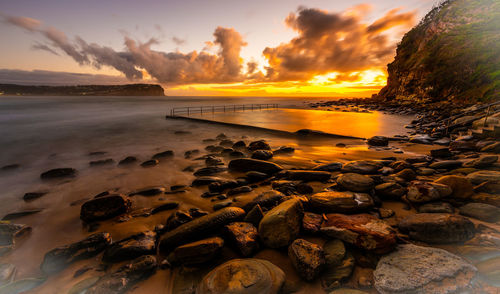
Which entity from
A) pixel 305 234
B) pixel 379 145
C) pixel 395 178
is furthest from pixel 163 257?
pixel 379 145

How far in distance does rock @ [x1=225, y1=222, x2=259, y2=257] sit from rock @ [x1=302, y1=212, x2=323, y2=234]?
30.6 inches

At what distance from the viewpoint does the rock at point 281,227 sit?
2.81 m

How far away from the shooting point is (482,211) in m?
2.99

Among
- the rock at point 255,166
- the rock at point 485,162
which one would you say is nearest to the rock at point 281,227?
the rock at point 255,166

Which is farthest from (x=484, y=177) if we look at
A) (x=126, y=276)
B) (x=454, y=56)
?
(x=454, y=56)

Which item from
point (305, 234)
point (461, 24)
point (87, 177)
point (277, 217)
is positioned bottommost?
point (87, 177)

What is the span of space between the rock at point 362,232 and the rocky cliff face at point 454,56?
3356cm

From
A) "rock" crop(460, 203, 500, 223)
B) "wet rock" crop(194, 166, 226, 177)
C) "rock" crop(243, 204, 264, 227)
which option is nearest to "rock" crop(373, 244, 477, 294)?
"rock" crop(460, 203, 500, 223)

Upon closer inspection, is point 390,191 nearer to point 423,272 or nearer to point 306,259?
point 423,272

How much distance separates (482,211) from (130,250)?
5.44 metres

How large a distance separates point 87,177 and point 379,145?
1334cm

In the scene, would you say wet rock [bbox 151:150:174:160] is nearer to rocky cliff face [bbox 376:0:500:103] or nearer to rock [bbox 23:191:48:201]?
rock [bbox 23:191:48:201]

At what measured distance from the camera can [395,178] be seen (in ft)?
15.2

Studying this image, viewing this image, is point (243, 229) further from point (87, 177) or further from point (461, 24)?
point (461, 24)
